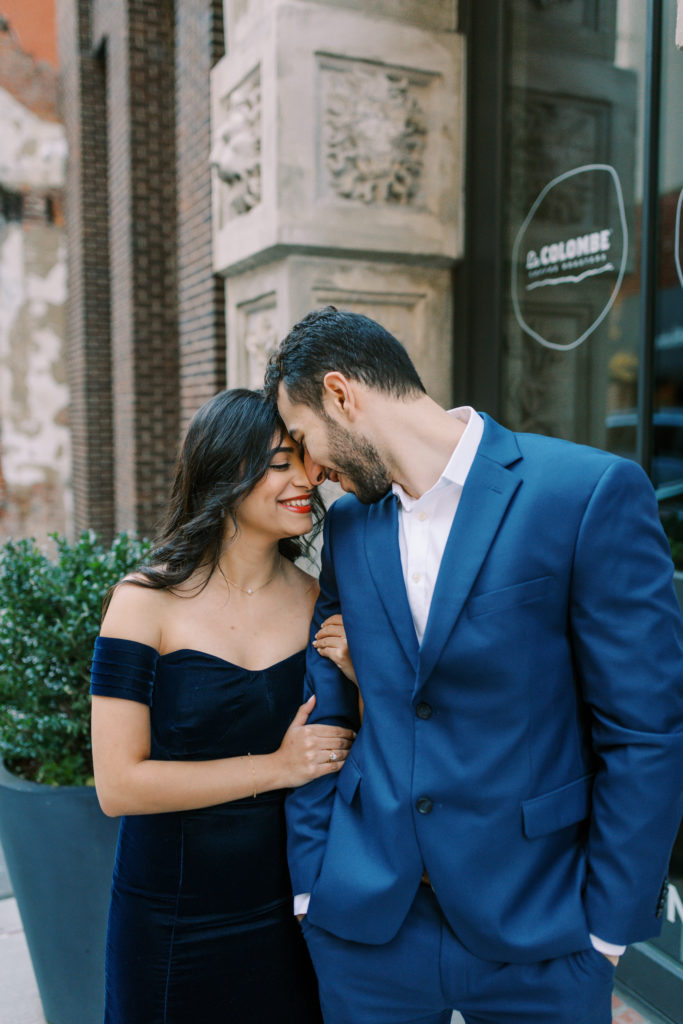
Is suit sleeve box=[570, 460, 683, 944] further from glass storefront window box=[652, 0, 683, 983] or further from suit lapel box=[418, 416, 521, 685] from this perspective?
glass storefront window box=[652, 0, 683, 983]

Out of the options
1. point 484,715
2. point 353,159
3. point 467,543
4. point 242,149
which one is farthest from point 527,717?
point 242,149

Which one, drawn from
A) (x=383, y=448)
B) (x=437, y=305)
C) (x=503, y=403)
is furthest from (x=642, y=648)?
(x=437, y=305)

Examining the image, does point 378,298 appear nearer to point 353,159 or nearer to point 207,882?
point 353,159

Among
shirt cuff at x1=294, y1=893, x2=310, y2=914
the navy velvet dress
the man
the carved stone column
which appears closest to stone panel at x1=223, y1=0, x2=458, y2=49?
the carved stone column

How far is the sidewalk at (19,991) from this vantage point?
2961mm

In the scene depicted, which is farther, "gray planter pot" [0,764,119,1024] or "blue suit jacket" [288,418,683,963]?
"gray planter pot" [0,764,119,1024]

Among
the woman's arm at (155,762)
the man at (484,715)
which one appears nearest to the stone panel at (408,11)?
the man at (484,715)

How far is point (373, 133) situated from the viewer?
4.13 metres

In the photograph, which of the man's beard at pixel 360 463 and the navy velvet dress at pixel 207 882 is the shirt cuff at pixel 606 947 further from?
the man's beard at pixel 360 463

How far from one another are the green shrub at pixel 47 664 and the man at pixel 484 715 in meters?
1.52

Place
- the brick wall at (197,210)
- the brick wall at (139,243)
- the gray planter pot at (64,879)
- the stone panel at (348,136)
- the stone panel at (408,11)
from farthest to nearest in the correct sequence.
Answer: the brick wall at (139,243) < the brick wall at (197,210) < the stone panel at (408,11) < the stone panel at (348,136) < the gray planter pot at (64,879)

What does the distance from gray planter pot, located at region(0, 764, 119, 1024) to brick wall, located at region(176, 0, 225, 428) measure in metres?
3.18

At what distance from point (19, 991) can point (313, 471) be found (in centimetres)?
264

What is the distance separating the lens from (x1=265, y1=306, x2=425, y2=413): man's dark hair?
5.86 feet
